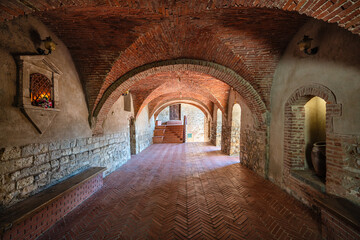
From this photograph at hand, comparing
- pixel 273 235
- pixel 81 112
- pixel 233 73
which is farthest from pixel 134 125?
pixel 273 235

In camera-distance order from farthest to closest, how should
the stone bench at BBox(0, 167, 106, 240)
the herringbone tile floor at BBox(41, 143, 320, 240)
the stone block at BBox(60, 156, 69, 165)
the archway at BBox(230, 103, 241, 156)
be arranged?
the archway at BBox(230, 103, 241, 156) → the stone block at BBox(60, 156, 69, 165) → the herringbone tile floor at BBox(41, 143, 320, 240) → the stone bench at BBox(0, 167, 106, 240)

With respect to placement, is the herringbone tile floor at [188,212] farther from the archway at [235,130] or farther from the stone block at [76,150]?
the archway at [235,130]

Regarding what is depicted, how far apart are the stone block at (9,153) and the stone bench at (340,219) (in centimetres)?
481

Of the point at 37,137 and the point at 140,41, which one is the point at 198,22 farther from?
the point at 37,137

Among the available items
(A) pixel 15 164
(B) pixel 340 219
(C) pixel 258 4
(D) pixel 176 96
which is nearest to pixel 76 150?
(A) pixel 15 164

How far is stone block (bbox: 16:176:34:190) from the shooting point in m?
2.61

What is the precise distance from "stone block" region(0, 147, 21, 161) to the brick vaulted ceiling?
6.07 ft

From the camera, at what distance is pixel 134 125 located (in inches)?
344

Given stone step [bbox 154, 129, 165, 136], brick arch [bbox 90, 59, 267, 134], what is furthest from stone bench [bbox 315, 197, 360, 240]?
stone step [bbox 154, 129, 165, 136]

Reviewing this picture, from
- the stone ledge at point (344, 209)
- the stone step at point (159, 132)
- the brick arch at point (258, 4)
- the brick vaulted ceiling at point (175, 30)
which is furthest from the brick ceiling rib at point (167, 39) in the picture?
the stone step at point (159, 132)

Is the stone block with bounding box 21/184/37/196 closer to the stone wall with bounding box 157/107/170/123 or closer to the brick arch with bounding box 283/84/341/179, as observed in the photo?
the brick arch with bounding box 283/84/341/179

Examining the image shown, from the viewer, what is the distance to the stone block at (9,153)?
2367mm

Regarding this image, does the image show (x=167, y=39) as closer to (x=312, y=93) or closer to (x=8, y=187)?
(x=312, y=93)

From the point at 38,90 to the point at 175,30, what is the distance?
3.03 m
